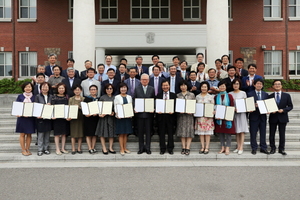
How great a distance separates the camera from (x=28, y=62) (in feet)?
65.1

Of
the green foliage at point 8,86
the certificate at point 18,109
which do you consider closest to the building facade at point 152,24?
the green foliage at point 8,86

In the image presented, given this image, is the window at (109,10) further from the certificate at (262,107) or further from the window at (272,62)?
the certificate at (262,107)

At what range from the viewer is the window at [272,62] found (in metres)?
19.9

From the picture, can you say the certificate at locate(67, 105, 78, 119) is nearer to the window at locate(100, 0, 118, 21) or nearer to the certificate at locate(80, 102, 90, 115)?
the certificate at locate(80, 102, 90, 115)

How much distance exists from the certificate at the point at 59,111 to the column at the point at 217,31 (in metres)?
6.76

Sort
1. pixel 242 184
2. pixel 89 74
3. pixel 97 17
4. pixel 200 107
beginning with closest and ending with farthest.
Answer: pixel 242 184 < pixel 200 107 < pixel 89 74 < pixel 97 17

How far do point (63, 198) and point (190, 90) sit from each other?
5006 millimetres

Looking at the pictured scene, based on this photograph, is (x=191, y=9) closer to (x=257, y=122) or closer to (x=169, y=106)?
(x=257, y=122)

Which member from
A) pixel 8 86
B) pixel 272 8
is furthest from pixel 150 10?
pixel 8 86

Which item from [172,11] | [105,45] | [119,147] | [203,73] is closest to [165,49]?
[172,11]

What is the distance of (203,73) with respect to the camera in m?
9.41

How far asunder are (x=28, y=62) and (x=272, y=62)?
660 inches

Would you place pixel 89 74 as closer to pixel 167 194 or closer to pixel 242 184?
pixel 167 194

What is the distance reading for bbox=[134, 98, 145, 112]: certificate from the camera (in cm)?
819
